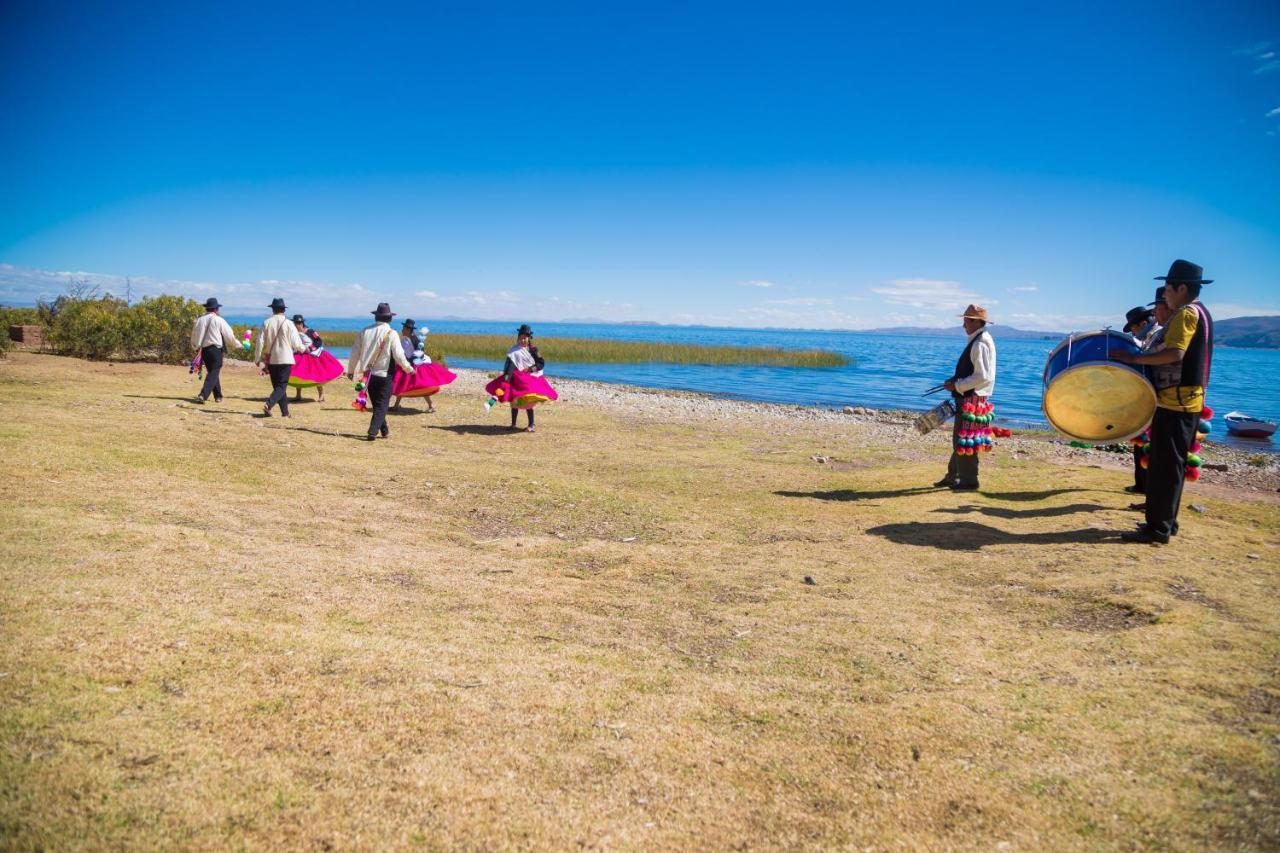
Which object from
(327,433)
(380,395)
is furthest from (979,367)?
(327,433)

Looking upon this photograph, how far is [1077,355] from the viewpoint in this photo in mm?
7207

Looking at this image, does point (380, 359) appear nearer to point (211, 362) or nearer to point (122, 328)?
point (211, 362)

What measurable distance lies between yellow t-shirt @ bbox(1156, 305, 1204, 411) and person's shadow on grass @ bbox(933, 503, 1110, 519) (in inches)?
76.0

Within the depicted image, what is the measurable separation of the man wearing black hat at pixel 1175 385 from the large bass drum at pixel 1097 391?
0.48 ft

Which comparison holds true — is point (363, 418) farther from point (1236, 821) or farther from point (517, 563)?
point (1236, 821)

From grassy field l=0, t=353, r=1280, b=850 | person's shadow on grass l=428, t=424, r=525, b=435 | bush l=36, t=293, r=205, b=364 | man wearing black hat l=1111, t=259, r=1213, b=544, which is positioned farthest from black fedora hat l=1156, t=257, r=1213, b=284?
bush l=36, t=293, r=205, b=364

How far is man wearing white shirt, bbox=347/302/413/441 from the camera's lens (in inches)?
487

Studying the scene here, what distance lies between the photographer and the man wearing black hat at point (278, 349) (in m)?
13.6

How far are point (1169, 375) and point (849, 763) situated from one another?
5.79 meters

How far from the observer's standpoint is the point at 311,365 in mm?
16234

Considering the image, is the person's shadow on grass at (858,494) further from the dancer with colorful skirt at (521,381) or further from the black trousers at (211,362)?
the black trousers at (211,362)

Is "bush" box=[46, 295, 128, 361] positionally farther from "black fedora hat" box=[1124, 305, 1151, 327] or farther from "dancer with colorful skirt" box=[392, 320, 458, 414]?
"black fedora hat" box=[1124, 305, 1151, 327]

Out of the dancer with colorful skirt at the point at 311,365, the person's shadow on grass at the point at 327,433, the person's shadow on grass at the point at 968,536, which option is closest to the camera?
the person's shadow on grass at the point at 968,536

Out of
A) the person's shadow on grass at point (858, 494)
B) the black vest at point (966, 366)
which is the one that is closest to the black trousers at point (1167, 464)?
the black vest at point (966, 366)
